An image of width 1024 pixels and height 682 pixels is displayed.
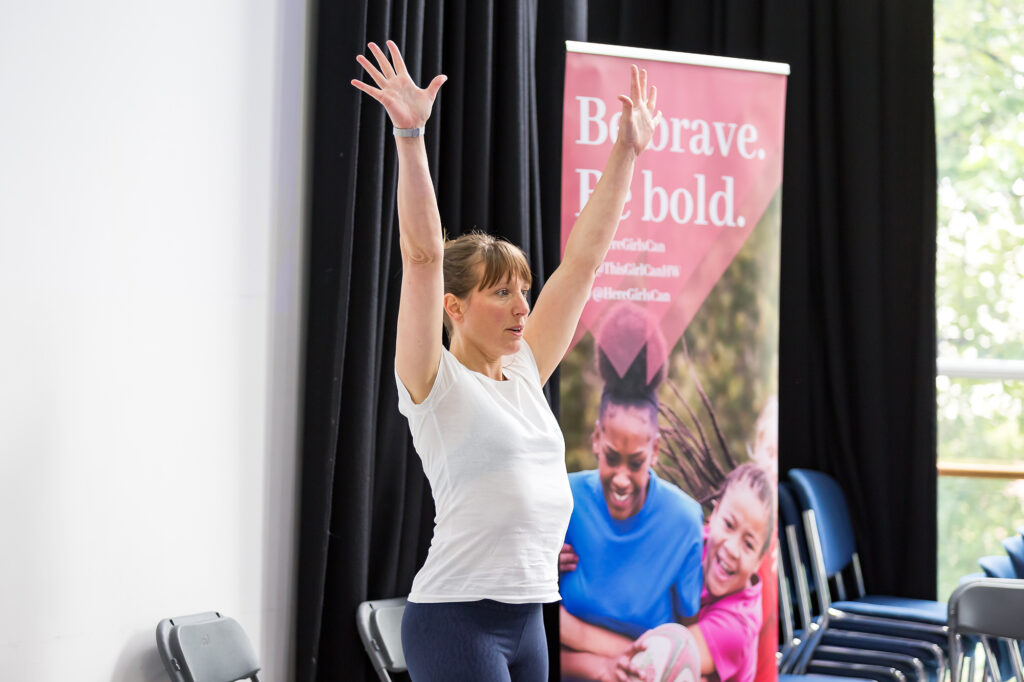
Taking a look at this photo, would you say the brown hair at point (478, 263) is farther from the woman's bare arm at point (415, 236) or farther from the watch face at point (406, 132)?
the watch face at point (406, 132)

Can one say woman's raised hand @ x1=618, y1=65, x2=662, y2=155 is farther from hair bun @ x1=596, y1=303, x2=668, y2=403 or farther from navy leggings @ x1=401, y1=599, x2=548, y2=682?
hair bun @ x1=596, y1=303, x2=668, y2=403

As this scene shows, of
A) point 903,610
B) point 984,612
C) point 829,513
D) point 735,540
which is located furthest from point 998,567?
point 735,540

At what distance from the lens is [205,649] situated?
7.72 ft

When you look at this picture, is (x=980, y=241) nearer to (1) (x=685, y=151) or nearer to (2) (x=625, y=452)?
(1) (x=685, y=151)

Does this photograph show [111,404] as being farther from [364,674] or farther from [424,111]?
[364,674]

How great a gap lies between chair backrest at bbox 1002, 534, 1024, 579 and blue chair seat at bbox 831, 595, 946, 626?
0.31 meters

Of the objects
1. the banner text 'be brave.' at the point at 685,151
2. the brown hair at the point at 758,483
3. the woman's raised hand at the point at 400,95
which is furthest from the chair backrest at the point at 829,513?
the woman's raised hand at the point at 400,95

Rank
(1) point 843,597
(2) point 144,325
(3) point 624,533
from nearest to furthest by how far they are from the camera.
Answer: (2) point 144,325
(3) point 624,533
(1) point 843,597

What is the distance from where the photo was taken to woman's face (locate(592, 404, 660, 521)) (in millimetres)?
3277

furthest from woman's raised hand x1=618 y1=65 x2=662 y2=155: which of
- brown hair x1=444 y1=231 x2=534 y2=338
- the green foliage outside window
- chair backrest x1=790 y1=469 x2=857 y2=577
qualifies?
the green foliage outside window

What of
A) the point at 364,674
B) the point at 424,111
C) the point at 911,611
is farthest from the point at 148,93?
the point at 911,611

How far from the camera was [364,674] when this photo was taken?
3.00 meters

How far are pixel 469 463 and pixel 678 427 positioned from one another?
1.83 m

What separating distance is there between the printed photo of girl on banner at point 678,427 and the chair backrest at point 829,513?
2.38 feet
